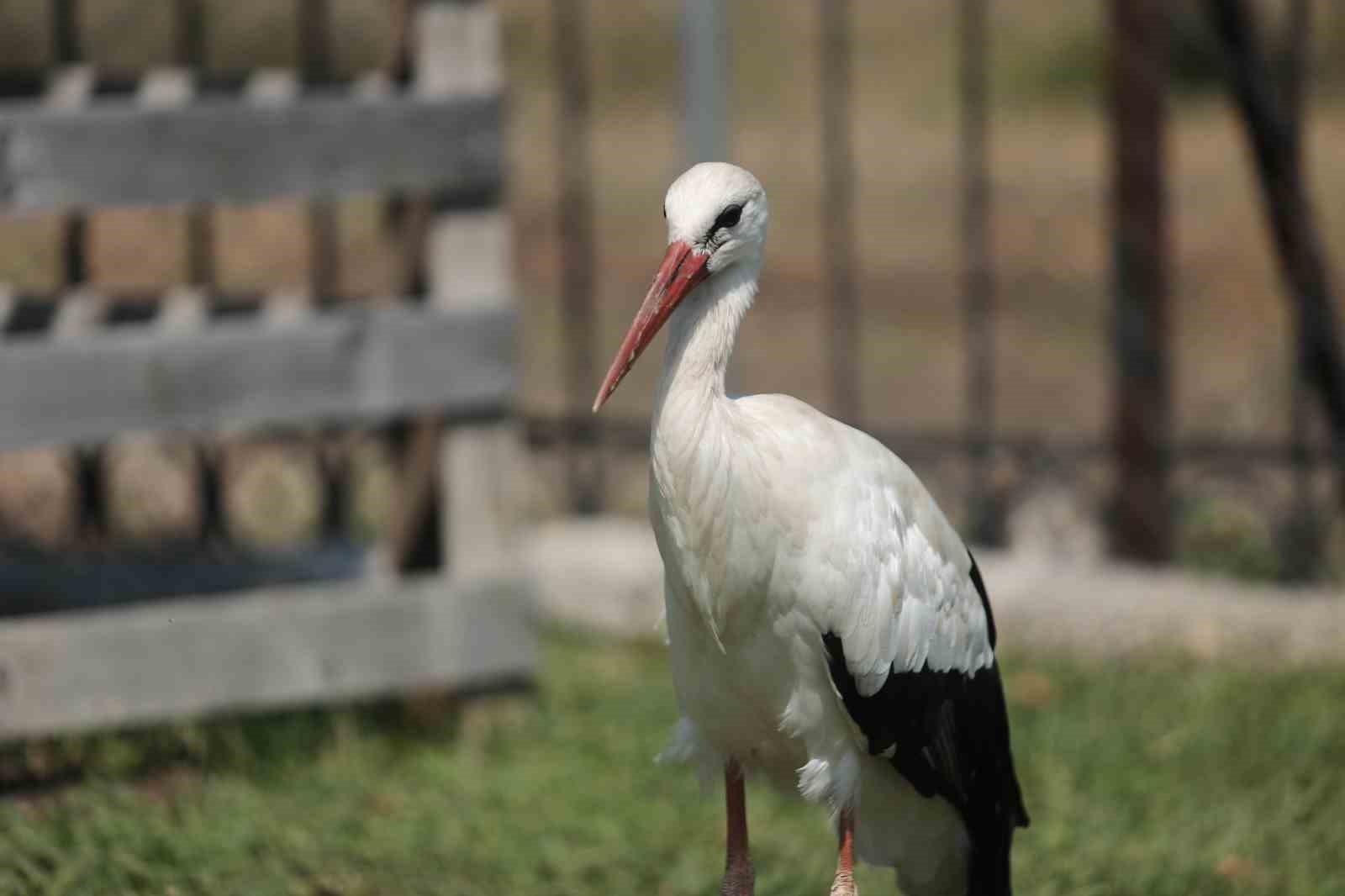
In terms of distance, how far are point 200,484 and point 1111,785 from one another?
3.44m

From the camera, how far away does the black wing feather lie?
354cm

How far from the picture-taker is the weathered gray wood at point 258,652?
4.87 metres

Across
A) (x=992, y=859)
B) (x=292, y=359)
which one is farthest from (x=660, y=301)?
(x=292, y=359)

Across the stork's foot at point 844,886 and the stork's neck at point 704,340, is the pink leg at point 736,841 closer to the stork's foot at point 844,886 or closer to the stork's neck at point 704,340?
the stork's foot at point 844,886

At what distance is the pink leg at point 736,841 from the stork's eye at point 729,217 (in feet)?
3.55

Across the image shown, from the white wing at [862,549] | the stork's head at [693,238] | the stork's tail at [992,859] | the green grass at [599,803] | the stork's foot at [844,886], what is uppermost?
the stork's head at [693,238]

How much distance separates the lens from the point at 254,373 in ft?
16.8

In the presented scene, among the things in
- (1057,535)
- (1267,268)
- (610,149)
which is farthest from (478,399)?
(610,149)

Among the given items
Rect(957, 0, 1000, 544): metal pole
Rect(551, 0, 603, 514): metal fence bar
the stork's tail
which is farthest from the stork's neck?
Rect(551, 0, 603, 514): metal fence bar

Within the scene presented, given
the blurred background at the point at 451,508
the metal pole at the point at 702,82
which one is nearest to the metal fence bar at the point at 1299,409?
the blurred background at the point at 451,508

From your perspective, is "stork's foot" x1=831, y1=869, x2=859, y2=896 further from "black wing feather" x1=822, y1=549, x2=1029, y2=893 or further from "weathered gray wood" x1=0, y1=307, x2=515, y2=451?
"weathered gray wood" x1=0, y1=307, x2=515, y2=451

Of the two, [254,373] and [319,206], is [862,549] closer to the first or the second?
[254,373]

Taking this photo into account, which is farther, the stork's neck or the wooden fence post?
the wooden fence post

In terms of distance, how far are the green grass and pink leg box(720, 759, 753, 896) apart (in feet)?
2.15
